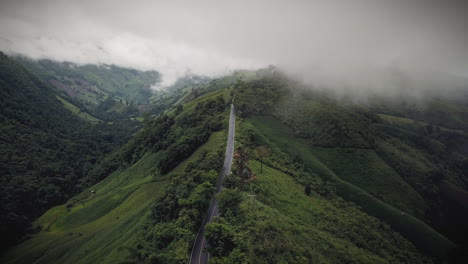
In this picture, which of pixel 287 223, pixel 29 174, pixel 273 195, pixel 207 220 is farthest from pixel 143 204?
pixel 29 174

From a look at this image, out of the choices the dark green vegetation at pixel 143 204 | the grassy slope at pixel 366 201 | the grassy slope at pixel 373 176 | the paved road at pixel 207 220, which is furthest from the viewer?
the grassy slope at pixel 373 176

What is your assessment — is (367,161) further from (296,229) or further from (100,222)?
(100,222)

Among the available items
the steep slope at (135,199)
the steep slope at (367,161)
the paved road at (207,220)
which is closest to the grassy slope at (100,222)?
the steep slope at (135,199)

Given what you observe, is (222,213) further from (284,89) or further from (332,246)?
(284,89)

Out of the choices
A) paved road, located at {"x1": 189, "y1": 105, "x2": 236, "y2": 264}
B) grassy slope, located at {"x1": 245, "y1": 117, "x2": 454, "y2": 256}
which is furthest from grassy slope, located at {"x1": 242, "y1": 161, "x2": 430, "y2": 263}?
paved road, located at {"x1": 189, "y1": 105, "x2": 236, "y2": 264}

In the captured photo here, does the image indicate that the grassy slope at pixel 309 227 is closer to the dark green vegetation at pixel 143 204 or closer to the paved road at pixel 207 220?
the paved road at pixel 207 220

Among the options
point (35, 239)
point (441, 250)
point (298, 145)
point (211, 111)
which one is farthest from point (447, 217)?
point (35, 239)
